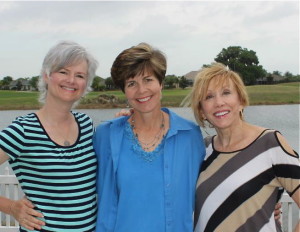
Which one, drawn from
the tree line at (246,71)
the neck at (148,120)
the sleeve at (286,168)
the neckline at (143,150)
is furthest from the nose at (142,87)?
the tree line at (246,71)

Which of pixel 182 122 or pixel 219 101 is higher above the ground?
pixel 219 101

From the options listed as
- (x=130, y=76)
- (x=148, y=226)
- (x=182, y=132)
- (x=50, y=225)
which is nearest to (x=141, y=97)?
(x=130, y=76)

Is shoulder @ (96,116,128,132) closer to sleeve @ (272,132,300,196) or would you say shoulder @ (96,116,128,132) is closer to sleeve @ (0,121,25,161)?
sleeve @ (0,121,25,161)

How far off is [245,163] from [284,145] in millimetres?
250

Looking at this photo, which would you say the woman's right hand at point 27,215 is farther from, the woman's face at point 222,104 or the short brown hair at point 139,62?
the woman's face at point 222,104

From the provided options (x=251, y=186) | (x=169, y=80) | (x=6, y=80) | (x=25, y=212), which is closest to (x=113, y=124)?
(x=25, y=212)

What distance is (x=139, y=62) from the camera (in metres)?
2.24

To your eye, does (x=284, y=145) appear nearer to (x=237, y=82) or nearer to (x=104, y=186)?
(x=237, y=82)

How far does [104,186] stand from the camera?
2.26 m

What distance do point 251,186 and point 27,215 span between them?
1336 mm

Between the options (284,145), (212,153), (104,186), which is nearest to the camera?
(284,145)

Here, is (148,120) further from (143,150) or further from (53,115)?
(53,115)

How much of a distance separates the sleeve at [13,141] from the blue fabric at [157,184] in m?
0.50

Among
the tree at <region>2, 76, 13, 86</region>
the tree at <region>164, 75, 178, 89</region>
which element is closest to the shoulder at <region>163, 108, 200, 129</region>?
the tree at <region>164, 75, 178, 89</region>
